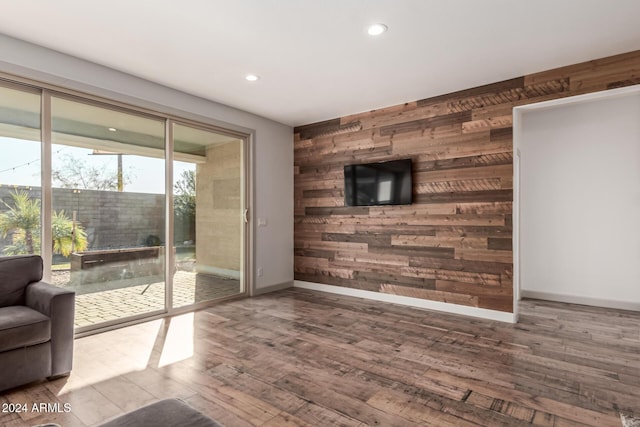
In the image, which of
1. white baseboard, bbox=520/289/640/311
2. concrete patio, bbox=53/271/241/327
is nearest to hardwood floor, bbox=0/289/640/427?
concrete patio, bbox=53/271/241/327

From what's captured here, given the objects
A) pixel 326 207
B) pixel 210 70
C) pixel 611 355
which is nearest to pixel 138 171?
pixel 210 70

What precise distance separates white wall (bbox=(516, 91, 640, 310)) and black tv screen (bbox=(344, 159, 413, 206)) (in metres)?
1.37

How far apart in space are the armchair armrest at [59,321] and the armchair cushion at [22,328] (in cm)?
5

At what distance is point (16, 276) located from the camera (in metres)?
2.65

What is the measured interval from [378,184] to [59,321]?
144 inches

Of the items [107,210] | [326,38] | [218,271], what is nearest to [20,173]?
[107,210]

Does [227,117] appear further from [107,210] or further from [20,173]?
[20,173]

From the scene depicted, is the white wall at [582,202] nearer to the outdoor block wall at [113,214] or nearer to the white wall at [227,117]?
the white wall at [227,117]

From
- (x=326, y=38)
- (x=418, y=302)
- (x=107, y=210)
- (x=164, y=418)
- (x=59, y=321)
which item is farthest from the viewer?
(x=418, y=302)

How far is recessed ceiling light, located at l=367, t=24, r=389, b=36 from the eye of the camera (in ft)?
8.80

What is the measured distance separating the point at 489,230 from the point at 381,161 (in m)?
1.66

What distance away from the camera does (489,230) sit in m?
3.87

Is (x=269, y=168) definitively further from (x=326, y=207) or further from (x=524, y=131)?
(x=524, y=131)

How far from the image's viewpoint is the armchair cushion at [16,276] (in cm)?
258
